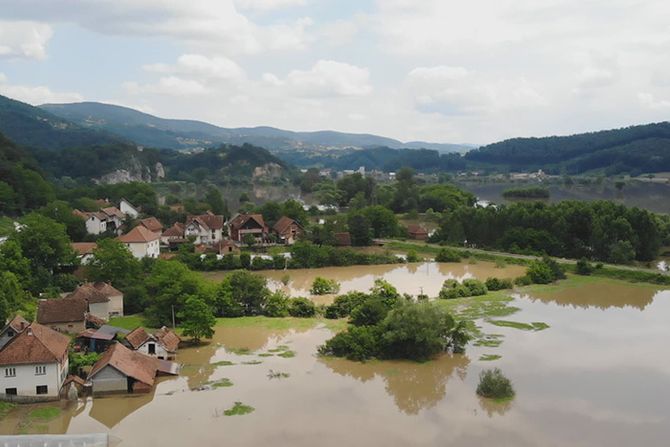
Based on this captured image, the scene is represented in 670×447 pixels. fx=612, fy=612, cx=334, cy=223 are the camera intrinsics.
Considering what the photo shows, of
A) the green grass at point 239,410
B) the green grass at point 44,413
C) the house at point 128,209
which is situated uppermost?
the house at point 128,209

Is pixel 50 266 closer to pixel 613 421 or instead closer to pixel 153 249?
pixel 153 249

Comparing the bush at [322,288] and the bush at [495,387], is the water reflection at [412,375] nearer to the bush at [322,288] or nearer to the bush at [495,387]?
the bush at [495,387]

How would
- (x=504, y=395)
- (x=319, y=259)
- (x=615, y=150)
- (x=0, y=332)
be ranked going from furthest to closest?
(x=615, y=150) → (x=319, y=259) → (x=0, y=332) → (x=504, y=395)

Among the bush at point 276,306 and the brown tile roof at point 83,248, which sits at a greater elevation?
the brown tile roof at point 83,248

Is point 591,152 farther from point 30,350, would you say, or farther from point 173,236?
point 30,350

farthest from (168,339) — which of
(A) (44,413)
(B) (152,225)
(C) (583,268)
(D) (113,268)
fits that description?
(B) (152,225)

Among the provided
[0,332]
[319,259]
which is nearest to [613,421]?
[0,332]

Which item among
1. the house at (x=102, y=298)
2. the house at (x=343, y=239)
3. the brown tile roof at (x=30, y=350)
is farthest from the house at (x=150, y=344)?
the house at (x=343, y=239)

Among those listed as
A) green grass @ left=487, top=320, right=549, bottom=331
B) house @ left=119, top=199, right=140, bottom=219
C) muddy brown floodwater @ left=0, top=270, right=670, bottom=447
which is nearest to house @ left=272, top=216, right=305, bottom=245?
house @ left=119, top=199, right=140, bottom=219
